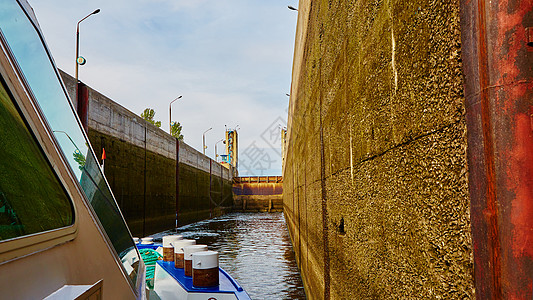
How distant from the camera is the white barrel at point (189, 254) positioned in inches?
196

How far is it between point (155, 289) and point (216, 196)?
1131 inches

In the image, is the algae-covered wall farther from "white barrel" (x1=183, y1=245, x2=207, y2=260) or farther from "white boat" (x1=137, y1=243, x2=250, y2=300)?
"white barrel" (x1=183, y1=245, x2=207, y2=260)

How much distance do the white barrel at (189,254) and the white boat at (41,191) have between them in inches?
116

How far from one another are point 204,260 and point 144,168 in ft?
42.4

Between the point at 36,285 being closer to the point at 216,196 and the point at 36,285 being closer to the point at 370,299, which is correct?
the point at 370,299

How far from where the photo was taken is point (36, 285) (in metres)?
1.12

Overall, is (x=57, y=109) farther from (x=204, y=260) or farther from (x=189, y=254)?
(x=189, y=254)

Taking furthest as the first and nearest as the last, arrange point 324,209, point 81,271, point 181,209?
1. point 181,209
2. point 324,209
3. point 81,271

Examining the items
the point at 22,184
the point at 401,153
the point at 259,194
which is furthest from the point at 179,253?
the point at 259,194

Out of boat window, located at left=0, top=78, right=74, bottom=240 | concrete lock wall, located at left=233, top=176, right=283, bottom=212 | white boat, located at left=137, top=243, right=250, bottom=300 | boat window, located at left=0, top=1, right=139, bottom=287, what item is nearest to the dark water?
white boat, located at left=137, top=243, right=250, bottom=300

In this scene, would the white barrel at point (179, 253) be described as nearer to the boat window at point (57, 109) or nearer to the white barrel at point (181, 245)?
the white barrel at point (181, 245)

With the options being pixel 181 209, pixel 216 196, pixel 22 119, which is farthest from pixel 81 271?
pixel 216 196

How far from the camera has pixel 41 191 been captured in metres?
1.31

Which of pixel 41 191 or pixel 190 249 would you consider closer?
pixel 41 191
